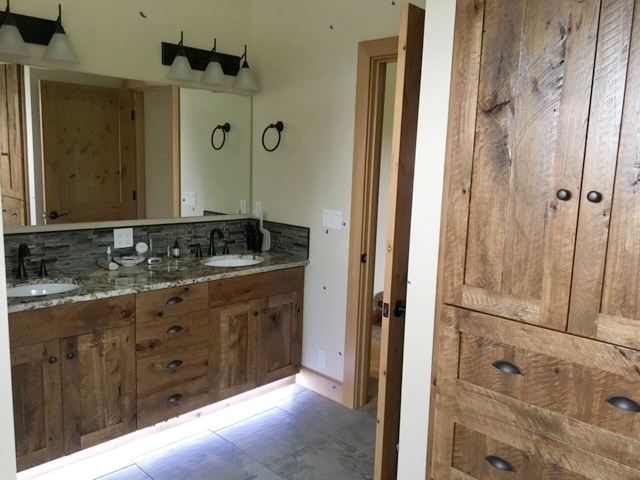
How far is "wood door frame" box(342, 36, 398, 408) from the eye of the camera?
2908 millimetres

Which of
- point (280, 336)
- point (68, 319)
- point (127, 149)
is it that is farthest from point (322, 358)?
point (127, 149)

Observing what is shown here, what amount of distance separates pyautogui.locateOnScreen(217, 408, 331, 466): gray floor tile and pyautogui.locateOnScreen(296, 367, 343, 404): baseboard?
0.33 metres

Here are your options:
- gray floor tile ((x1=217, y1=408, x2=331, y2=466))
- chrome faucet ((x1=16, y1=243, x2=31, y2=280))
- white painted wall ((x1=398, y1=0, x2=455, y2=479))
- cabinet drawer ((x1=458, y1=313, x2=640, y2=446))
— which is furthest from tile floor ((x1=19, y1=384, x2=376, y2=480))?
cabinet drawer ((x1=458, y1=313, x2=640, y2=446))

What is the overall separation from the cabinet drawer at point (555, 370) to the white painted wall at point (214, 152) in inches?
86.2

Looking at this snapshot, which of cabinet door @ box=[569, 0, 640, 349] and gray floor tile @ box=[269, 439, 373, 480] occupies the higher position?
cabinet door @ box=[569, 0, 640, 349]

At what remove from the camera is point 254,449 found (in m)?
2.76

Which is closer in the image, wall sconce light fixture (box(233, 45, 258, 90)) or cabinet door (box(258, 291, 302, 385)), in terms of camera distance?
cabinet door (box(258, 291, 302, 385))

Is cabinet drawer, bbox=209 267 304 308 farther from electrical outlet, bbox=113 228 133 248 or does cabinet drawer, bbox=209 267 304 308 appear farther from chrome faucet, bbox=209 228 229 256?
electrical outlet, bbox=113 228 133 248

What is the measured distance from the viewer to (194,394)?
2.86 metres

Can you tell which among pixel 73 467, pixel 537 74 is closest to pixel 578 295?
pixel 537 74

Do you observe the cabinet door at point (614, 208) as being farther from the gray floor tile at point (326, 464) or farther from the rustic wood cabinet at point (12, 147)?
the rustic wood cabinet at point (12, 147)

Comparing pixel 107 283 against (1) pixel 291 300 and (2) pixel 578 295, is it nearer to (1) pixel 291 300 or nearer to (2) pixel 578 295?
(1) pixel 291 300

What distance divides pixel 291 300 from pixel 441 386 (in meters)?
1.66

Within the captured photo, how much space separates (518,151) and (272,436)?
2093mm
